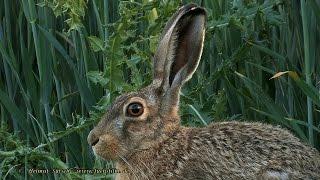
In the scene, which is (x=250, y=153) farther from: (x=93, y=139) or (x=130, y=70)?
(x=130, y=70)

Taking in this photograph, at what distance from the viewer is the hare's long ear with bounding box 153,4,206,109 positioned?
7.04 meters

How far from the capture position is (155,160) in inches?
274

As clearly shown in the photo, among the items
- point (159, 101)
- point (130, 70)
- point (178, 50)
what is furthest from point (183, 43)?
point (130, 70)

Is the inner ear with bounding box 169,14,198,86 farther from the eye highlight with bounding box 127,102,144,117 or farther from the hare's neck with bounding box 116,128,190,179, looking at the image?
the hare's neck with bounding box 116,128,190,179

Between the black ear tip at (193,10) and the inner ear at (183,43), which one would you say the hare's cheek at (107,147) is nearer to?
the inner ear at (183,43)

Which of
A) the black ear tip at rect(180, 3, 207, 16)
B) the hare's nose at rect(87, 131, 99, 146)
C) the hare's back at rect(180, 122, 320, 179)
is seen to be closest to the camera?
the hare's back at rect(180, 122, 320, 179)

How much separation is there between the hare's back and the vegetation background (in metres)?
0.41

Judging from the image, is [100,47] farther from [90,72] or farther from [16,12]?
[16,12]

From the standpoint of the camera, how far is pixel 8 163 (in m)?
7.34

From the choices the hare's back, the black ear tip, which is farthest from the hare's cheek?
the black ear tip

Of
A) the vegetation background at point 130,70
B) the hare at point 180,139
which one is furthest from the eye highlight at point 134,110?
the vegetation background at point 130,70

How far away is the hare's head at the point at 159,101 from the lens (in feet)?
22.6

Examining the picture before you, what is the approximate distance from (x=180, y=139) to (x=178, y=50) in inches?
19.9

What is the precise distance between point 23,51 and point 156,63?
1.58 meters
